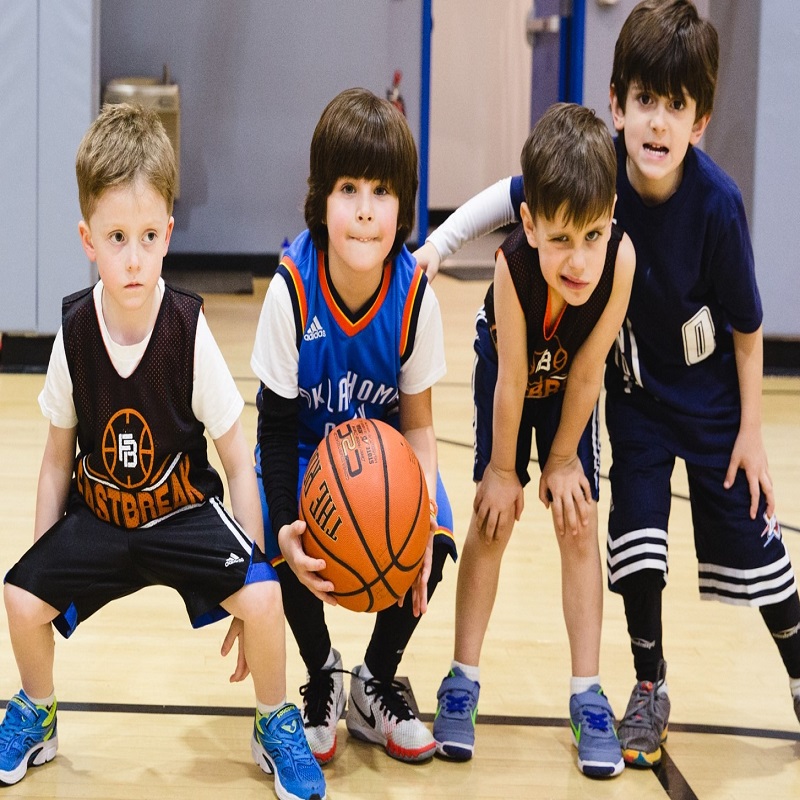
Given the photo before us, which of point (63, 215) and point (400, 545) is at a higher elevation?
point (63, 215)

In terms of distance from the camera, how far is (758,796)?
2.17 m

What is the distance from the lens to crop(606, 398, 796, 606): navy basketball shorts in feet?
7.54

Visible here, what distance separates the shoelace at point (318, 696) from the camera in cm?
229

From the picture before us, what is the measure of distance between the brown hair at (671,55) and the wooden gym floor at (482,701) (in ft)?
3.77

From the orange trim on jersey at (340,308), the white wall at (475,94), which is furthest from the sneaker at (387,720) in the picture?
the white wall at (475,94)

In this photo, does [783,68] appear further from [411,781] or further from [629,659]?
[411,781]

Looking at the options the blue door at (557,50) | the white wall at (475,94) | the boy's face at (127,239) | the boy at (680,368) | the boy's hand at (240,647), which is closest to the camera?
the boy's face at (127,239)

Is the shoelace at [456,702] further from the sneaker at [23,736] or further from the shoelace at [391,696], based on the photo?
the sneaker at [23,736]

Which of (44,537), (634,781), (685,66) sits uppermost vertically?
(685,66)

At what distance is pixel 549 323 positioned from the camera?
7.30ft

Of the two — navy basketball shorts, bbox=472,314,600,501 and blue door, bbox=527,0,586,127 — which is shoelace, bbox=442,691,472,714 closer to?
navy basketball shorts, bbox=472,314,600,501

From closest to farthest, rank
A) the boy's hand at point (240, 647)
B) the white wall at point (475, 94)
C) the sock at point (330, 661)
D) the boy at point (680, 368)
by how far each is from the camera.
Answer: the boy's hand at point (240, 647) → the boy at point (680, 368) → the sock at point (330, 661) → the white wall at point (475, 94)

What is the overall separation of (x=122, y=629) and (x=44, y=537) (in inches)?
29.2

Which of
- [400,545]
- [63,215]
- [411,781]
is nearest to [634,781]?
[411,781]
